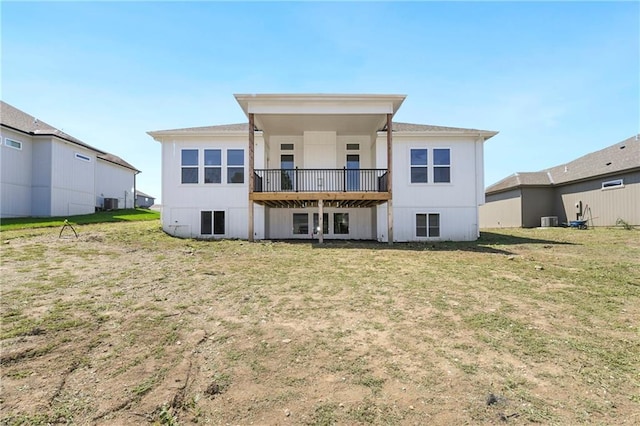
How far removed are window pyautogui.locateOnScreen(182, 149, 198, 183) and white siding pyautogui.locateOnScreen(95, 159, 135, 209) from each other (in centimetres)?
1377

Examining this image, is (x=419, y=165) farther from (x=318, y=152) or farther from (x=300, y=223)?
(x=300, y=223)

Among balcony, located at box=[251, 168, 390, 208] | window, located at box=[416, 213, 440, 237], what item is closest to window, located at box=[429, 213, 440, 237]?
window, located at box=[416, 213, 440, 237]

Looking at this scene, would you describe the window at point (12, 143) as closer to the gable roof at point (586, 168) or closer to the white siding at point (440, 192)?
the white siding at point (440, 192)

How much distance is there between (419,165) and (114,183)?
78.9 feet

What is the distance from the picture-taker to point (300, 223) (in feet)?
50.5

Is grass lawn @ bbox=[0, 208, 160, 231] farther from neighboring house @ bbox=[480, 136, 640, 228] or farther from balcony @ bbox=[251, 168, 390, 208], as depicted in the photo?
neighboring house @ bbox=[480, 136, 640, 228]

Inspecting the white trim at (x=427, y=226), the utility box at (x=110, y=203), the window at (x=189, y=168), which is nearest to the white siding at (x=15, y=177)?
the utility box at (x=110, y=203)

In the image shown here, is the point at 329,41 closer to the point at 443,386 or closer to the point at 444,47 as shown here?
the point at 444,47

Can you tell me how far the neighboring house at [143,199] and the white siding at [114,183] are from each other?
16705mm

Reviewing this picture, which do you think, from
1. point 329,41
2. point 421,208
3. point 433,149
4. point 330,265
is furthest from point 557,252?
point 329,41

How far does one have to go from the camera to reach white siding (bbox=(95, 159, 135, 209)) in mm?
23875

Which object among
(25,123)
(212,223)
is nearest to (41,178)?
(25,123)

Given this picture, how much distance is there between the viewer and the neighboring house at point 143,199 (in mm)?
44544

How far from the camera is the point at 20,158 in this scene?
54.4 feet
